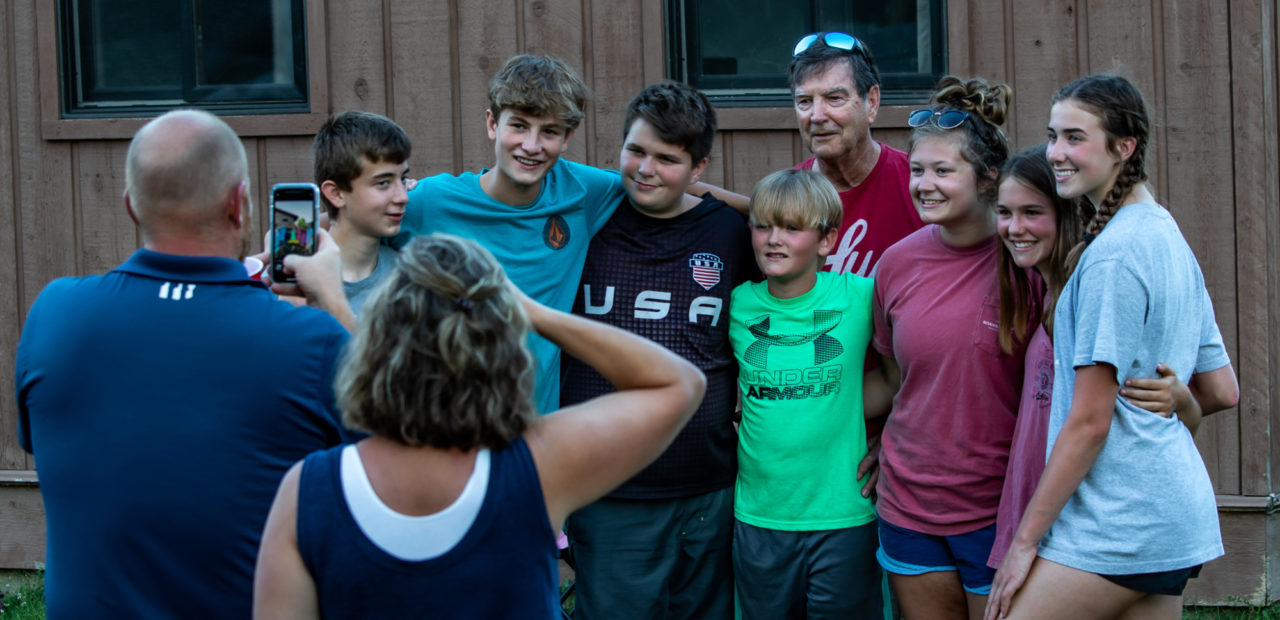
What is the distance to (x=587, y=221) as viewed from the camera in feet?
10.7

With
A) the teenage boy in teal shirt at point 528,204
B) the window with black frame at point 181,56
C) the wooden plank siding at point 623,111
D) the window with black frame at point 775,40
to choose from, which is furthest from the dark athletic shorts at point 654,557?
the window with black frame at point 181,56

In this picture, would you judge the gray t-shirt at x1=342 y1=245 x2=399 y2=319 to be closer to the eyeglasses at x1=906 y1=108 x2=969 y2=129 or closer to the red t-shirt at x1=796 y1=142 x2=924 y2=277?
the red t-shirt at x1=796 y1=142 x2=924 y2=277

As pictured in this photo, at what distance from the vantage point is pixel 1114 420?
248cm

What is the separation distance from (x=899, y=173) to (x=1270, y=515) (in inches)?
94.2

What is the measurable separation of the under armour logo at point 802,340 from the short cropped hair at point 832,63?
31.6 inches

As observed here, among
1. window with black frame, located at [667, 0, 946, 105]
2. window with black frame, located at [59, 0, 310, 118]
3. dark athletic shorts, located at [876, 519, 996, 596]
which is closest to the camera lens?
dark athletic shorts, located at [876, 519, 996, 596]

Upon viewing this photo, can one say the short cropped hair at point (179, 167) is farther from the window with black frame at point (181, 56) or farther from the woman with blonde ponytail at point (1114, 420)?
the window with black frame at point (181, 56)

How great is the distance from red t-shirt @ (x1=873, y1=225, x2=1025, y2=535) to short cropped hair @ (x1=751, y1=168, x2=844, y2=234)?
334mm

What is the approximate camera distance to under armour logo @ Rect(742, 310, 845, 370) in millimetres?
3055

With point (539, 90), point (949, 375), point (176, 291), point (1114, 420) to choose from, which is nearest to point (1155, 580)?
point (1114, 420)

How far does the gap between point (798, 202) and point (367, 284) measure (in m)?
1.23

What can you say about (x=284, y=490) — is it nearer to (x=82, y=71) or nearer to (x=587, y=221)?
(x=587, y=221)

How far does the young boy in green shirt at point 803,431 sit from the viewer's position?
3047 mm

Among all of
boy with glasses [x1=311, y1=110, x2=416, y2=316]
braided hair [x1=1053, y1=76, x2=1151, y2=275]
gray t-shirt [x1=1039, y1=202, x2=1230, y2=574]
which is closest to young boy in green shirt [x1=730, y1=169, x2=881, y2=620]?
gray t-shirt [x1=1039, y1=202, x2=1230, y2=574]
